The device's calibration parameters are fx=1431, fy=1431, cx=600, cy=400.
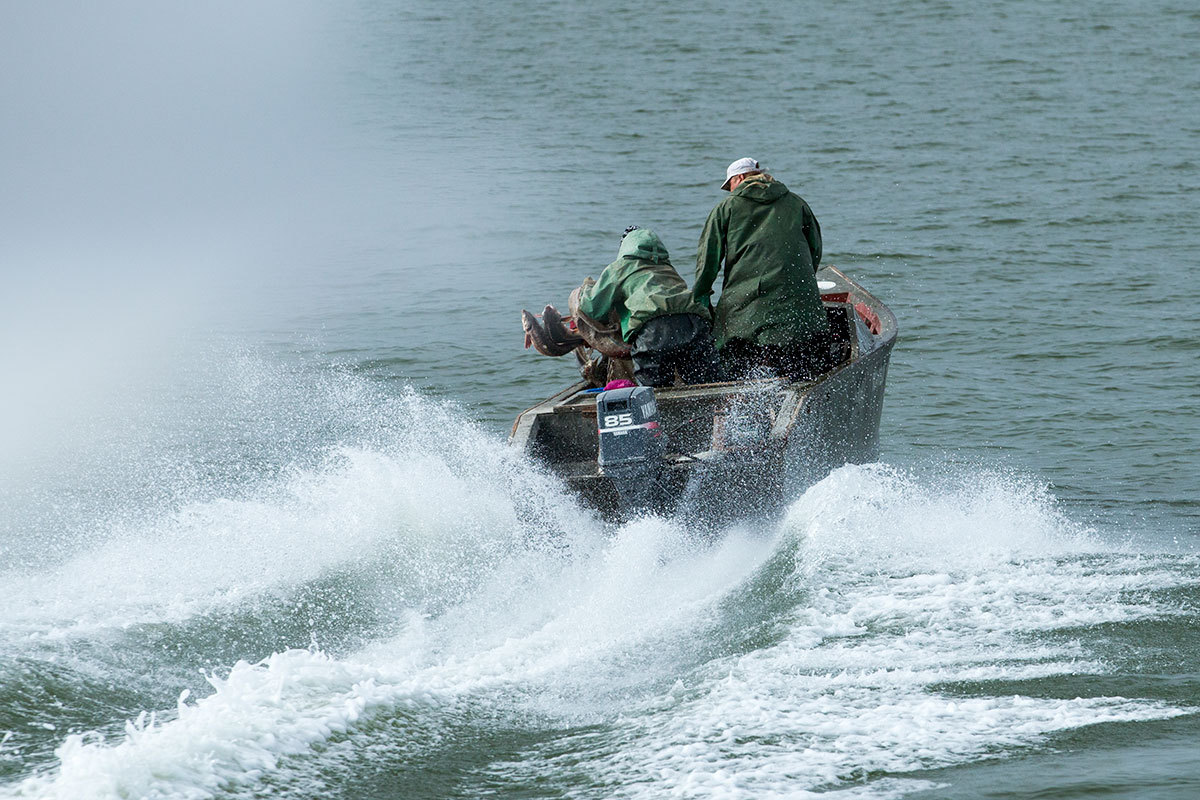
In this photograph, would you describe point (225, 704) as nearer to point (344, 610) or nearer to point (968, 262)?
point (344, 610)

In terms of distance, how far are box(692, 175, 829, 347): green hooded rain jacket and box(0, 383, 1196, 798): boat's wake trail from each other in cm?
101

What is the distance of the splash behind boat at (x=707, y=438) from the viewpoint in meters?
6.99

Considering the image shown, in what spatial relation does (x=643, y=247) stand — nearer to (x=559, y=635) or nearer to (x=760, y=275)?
(x=760, y=275)

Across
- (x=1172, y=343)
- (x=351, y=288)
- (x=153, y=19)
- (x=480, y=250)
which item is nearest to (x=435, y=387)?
(x=351, y=288)

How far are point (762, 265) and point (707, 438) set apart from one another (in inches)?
49.4

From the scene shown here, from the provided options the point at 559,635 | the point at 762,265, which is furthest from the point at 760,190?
the point at 559,635

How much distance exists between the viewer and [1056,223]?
17.5 metres

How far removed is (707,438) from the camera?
7.73m

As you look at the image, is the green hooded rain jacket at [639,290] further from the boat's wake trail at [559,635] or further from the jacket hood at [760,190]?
the boat's wake trail at [559,635]

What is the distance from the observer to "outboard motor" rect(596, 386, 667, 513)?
6949 millimetres

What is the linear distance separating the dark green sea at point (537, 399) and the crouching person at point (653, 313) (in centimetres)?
102

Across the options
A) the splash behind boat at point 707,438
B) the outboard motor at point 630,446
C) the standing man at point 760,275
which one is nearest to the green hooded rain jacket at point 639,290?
the standing man at point 760,275

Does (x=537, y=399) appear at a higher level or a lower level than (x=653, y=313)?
lower

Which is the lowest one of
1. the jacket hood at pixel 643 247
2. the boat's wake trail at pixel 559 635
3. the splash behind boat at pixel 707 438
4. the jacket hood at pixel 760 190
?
the boat's wake trail at pixel 559 635
